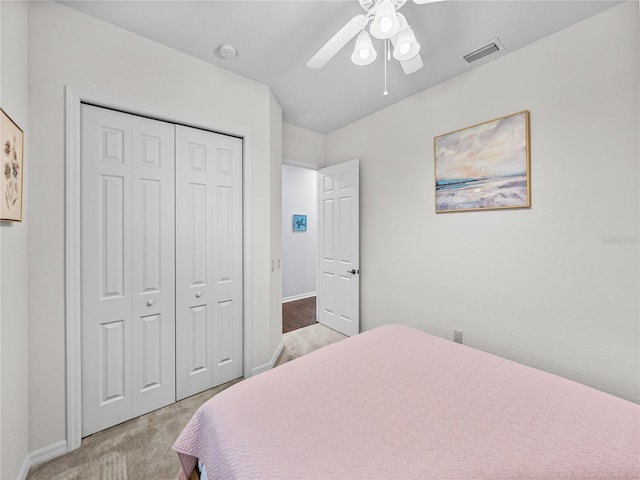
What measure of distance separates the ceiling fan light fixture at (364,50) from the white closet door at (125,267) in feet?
4.86

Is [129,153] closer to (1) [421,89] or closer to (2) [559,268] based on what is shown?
(1) [421,89]

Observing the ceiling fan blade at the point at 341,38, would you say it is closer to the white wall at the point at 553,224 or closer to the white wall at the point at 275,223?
the white wall at the point at 275,223

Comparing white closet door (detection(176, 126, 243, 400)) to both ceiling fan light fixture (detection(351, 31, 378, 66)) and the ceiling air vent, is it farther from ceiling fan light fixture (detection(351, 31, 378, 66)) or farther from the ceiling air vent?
the ceiling air vent

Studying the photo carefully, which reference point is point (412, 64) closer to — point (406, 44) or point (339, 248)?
point (406, 44)

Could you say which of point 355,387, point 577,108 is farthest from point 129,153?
point 577,108

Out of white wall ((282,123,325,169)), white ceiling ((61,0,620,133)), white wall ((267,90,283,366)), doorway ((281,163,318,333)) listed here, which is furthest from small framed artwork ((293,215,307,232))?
white ceiling ((61,0,620,133))

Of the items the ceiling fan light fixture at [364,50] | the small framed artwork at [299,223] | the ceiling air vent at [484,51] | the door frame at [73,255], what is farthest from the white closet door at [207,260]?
the small framed artwork at [299,223]

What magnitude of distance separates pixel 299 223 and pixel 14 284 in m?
4.34

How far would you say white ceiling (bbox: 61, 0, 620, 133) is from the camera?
1592mm

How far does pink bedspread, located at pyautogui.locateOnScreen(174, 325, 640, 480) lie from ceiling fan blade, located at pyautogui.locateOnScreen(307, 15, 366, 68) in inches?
68.6

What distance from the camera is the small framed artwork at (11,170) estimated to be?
1.14 m

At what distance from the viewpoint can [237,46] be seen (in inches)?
76.5

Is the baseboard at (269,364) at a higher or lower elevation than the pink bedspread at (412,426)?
lower

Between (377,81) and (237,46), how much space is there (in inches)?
48.5
